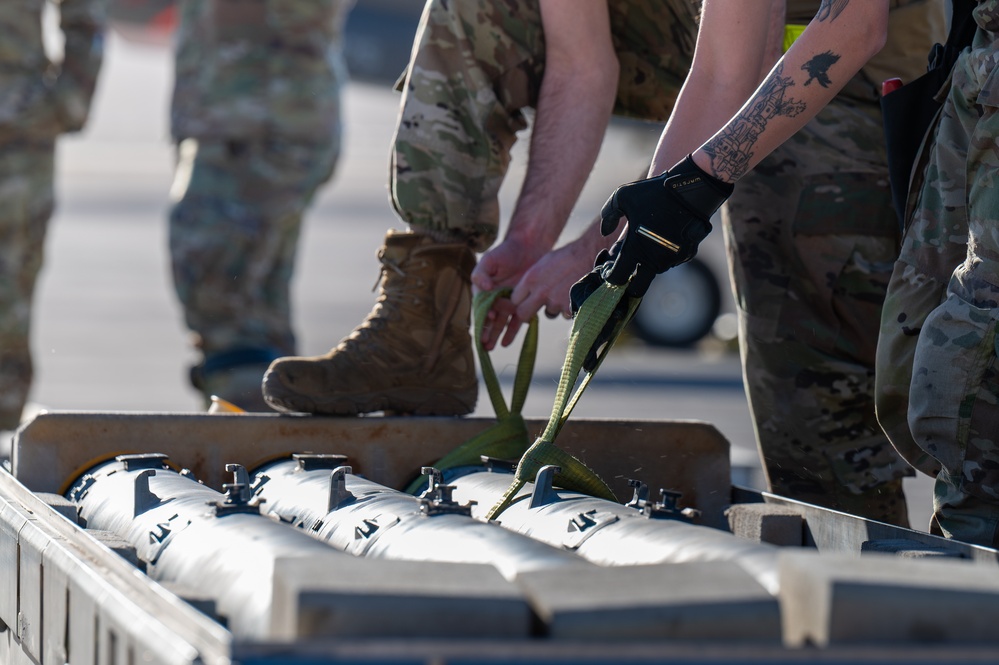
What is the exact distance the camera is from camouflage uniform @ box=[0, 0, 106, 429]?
20.1 feet

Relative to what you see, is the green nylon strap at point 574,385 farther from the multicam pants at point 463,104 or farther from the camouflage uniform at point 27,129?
the camouflage uniform at point 27,129

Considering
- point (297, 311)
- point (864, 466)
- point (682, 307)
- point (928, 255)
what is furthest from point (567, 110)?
point (297, 311)

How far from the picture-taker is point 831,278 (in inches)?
126

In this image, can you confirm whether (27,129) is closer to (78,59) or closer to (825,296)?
(78,59)

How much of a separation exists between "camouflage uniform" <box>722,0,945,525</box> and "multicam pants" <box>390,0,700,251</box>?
0.40 m

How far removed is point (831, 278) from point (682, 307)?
947cm

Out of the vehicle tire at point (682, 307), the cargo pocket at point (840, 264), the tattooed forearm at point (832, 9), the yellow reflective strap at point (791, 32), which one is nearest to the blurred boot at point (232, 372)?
the cargo pocket at point (840, 264)

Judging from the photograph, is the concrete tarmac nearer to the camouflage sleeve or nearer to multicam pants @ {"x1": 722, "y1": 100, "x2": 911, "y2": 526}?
the camouflage sleeve

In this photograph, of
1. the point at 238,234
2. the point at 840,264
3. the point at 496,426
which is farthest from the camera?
the point at 238,234

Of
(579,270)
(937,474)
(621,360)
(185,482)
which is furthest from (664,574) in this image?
(621,360)

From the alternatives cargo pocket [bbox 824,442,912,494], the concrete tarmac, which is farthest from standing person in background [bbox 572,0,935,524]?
the concrete tarmac

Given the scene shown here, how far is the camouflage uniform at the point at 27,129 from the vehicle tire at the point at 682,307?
6.80 metres

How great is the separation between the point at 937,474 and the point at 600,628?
1.16 meters

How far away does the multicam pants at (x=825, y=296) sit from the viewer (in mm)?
3164
